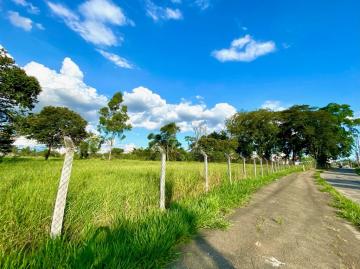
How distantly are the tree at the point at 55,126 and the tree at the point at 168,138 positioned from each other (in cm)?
2804

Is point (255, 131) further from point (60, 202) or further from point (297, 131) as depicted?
point (60, 202)

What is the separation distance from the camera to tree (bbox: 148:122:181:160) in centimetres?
7434

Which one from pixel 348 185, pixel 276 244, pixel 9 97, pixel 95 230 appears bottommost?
pixel 276 244

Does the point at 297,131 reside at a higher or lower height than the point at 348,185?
higher

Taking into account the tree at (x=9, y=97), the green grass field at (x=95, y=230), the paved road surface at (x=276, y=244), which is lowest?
the paved road surface at (x=276, y=244)

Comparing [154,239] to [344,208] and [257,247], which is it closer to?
[257,247]

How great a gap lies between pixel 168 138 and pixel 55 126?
36.5 m

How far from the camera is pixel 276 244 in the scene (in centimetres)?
448

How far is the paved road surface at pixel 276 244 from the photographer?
370 centimetres

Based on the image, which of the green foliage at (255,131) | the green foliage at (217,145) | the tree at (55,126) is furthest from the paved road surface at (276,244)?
the green foliage at (255,131)

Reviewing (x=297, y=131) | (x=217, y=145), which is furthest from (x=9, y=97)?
(x=297, y=131)

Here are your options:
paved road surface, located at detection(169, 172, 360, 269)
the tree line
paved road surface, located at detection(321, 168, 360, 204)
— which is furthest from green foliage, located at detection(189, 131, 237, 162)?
paved road surface, located at detection(169, 172, 360, 269)

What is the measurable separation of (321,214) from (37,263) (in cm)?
723

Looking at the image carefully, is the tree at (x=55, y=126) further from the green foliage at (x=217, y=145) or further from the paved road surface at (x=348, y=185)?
the paved road surface at (x=348, y=185)
